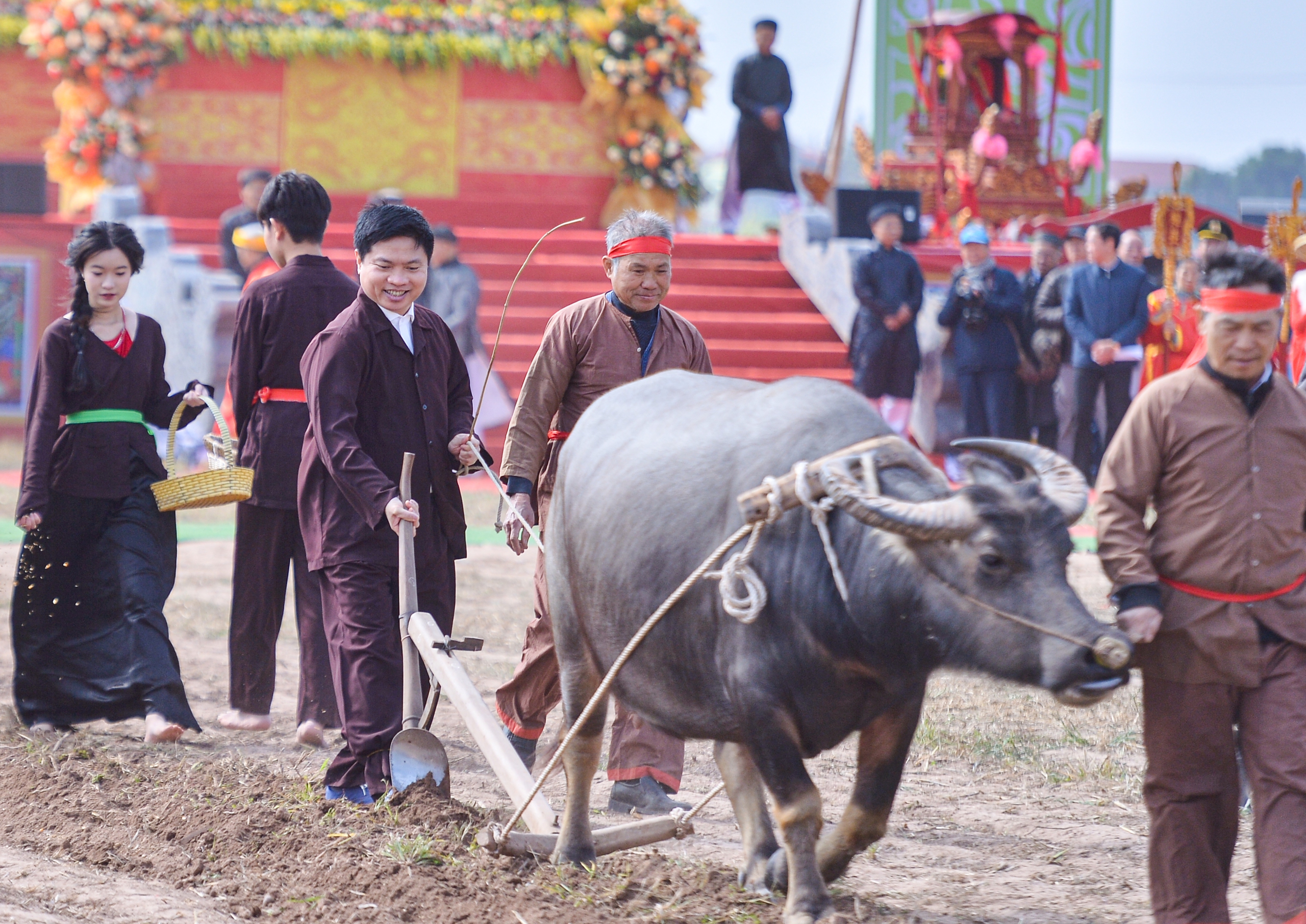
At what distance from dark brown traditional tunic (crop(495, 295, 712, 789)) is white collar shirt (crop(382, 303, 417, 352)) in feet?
1.35

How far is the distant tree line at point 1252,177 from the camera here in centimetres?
5188

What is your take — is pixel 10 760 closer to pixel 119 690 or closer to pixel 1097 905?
pixel 119 690

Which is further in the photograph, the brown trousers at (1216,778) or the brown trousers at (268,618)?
the brown trousers at (268,618)

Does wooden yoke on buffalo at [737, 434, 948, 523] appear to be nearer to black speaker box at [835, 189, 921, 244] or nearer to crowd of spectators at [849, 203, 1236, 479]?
crowd of spectators at [849, 203, 1236, 479]

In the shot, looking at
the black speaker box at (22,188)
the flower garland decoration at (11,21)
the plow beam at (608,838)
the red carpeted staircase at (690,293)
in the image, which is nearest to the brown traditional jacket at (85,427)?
the plow beam at (608,838)

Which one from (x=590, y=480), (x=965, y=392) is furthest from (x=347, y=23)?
(x=590, y=480)

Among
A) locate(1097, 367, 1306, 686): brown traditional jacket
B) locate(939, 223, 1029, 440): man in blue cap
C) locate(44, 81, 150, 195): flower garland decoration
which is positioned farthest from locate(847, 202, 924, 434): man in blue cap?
locate(1097, 367, 1306, 686): brown traditional jacket

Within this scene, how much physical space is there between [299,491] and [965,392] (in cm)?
847

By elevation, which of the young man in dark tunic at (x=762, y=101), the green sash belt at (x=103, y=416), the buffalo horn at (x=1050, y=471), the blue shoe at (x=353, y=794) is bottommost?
the blue shoe at (x=353, y=794)

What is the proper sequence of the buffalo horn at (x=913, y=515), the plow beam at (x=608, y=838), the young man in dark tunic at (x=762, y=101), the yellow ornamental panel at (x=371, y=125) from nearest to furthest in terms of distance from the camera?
1. the buffalo horn at (x=913, y=515)
2. the plow beam at (x=608, y=838)
3. the young man in dark tunic at (x=762, y=101)
4. the yellow ornamental panel at (x=371, y=125)

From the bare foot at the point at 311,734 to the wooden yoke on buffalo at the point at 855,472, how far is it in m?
2.75

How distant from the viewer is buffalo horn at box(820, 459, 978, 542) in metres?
3.18

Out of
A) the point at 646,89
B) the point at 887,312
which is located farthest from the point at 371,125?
the point at 887,312

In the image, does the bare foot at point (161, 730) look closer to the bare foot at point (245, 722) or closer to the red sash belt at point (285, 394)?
the bare foot at point (245, 722)
